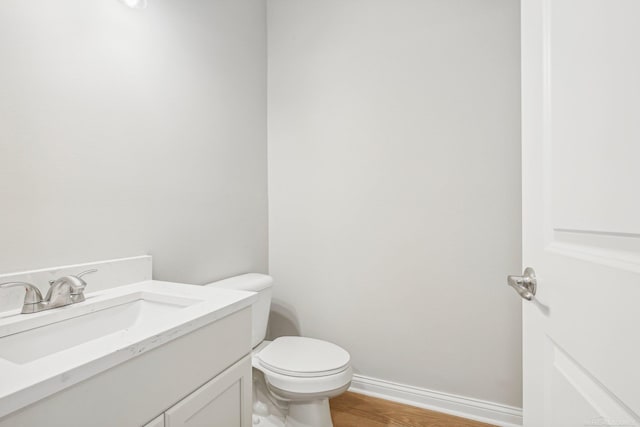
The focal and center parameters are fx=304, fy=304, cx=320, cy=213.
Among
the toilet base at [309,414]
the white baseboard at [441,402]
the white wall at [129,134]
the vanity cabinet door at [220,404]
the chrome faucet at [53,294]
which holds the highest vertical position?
the white wall at [129,134]

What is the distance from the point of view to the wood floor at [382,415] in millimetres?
1530

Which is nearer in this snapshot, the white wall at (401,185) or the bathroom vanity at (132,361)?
the bathroom vanity at (132,361)

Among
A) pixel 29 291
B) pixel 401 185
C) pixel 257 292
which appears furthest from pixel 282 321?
pixel 29 291

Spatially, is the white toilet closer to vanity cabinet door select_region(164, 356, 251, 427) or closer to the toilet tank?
the toilet tank

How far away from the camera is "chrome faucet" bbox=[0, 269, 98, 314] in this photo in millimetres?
803

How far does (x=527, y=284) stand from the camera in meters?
0.73

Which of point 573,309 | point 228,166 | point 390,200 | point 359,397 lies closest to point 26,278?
point 228,166

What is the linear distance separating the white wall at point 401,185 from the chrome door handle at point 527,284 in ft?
2.85

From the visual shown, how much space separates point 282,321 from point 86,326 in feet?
4.20

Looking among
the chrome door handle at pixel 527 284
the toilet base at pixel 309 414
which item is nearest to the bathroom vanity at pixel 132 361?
the toilet base at pixel 309 414

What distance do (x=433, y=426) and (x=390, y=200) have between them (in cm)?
117

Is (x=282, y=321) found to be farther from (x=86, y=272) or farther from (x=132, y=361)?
(x=132, y=361)

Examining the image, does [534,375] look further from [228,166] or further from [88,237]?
[228,166]

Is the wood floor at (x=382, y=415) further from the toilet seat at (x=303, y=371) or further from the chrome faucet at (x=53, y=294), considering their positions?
the chrome faucet at (x=53, y=294)
